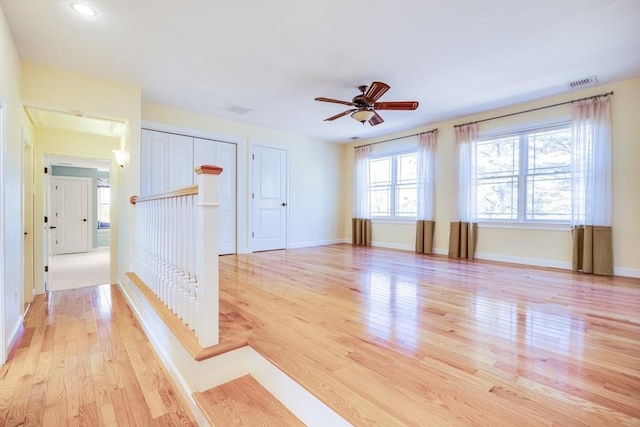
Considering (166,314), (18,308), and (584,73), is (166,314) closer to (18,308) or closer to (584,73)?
(18,308)

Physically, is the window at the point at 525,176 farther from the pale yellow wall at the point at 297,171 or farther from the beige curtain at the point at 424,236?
the pale yellow wall at the point at 297,171

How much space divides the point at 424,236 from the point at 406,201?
920 mm

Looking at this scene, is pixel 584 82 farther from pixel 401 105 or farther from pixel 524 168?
pixel 401 105

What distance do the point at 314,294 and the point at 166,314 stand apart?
1315mm

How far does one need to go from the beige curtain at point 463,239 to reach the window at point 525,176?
10.6 inches

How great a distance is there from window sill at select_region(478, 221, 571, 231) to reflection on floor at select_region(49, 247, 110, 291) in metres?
6.15

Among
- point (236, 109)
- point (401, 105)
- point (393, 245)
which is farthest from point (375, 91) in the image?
point (393, 245)

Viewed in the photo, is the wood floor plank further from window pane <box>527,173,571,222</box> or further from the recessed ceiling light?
window pane <box>527,173,571,222</box>

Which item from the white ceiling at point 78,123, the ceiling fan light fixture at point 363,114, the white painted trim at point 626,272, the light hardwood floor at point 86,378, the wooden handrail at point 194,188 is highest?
the ceiling fan light fixture at point 363,114

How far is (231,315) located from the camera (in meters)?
2.23

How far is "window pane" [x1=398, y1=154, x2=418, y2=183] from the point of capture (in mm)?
6078

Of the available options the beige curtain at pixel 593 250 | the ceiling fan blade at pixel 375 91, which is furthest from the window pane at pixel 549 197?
the ceiling fan blade at pixel 375 91

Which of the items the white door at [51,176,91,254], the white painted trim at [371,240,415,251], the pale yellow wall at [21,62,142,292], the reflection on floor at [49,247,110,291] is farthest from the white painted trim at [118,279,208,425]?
the white door at [51,176,91,254]

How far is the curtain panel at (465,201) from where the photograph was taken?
198 inches
